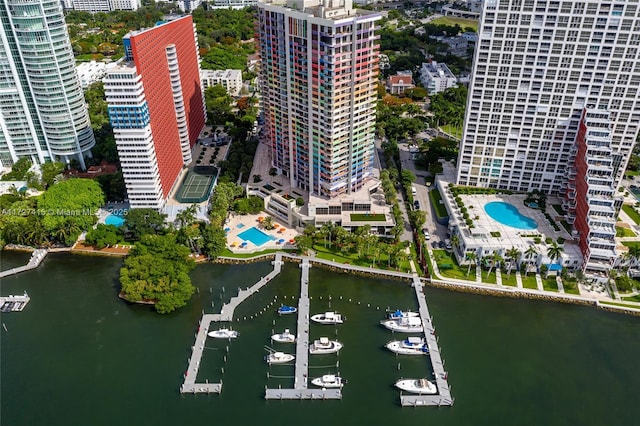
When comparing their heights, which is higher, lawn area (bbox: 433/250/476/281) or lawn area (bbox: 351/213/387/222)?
lawn area (bbox: 351/213/387/222)

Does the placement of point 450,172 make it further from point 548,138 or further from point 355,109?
point 355,109

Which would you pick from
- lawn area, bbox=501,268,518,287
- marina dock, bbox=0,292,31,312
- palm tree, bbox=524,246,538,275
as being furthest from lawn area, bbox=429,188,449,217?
marina dock, bbox=0,292,31,312

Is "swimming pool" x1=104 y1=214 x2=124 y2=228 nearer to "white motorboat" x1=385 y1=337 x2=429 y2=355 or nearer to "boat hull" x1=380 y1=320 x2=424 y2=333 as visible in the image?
"boat hull" x1=380 y1=320 x2=424 y2=333

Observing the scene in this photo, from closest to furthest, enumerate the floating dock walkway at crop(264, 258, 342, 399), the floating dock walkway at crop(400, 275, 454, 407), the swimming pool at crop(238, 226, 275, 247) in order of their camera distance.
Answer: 1. the floating dock walkway at crop(400, 275, 454, 407)
2. the floating dock walkway at crop(264, 258, 342, 399)
3. the swimming pool at crop(238, 226, 275, 247)

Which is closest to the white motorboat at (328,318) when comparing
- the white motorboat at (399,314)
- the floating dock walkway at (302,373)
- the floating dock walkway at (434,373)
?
the floating dock walkway at (302,373)

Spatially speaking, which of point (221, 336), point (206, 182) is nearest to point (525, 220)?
point (221, 336)
